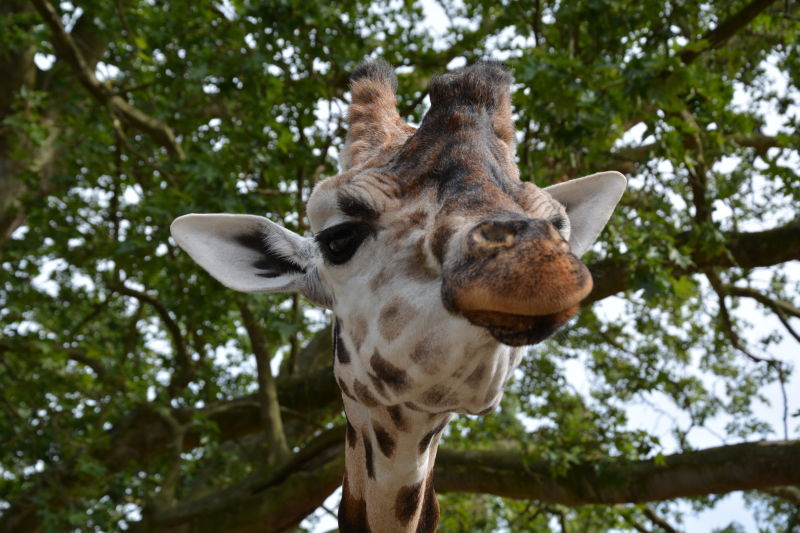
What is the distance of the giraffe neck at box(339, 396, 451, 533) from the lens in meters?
2.37

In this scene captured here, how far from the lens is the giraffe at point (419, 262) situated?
1.59 m

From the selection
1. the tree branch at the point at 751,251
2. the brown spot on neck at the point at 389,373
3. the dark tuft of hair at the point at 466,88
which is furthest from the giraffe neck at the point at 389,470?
the tree branch at the point at 751,251

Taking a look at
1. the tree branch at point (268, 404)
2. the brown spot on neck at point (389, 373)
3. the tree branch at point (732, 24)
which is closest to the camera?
the brown spot on neck at point (389, 373)

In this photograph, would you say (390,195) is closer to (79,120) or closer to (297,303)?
(297,303)

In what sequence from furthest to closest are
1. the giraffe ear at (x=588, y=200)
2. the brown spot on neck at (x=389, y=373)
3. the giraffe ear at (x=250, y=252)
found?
the giraffe ear at (x=588, y=200), the giraffe ear at (x=250, y=252), the brown spot on neck at (x=389, y=373)

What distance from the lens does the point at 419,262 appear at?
196 cm

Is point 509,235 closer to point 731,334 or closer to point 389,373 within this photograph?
point 389,373

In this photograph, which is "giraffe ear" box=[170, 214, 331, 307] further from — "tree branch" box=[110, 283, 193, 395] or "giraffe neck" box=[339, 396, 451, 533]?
"tree branch" box=[110, 283, 193, 395]

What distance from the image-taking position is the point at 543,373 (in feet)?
30.8

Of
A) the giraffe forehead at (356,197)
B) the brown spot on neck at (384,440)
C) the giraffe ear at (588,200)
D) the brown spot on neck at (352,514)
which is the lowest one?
the brown spot on neck at (352,514)

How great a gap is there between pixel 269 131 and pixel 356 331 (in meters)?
6.18

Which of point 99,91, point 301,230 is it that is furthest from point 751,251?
point 99,91

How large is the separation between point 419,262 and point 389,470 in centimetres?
86

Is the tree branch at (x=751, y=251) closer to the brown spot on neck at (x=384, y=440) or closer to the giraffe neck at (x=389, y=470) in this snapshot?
the giraffe neck at (x=389, y=470)
